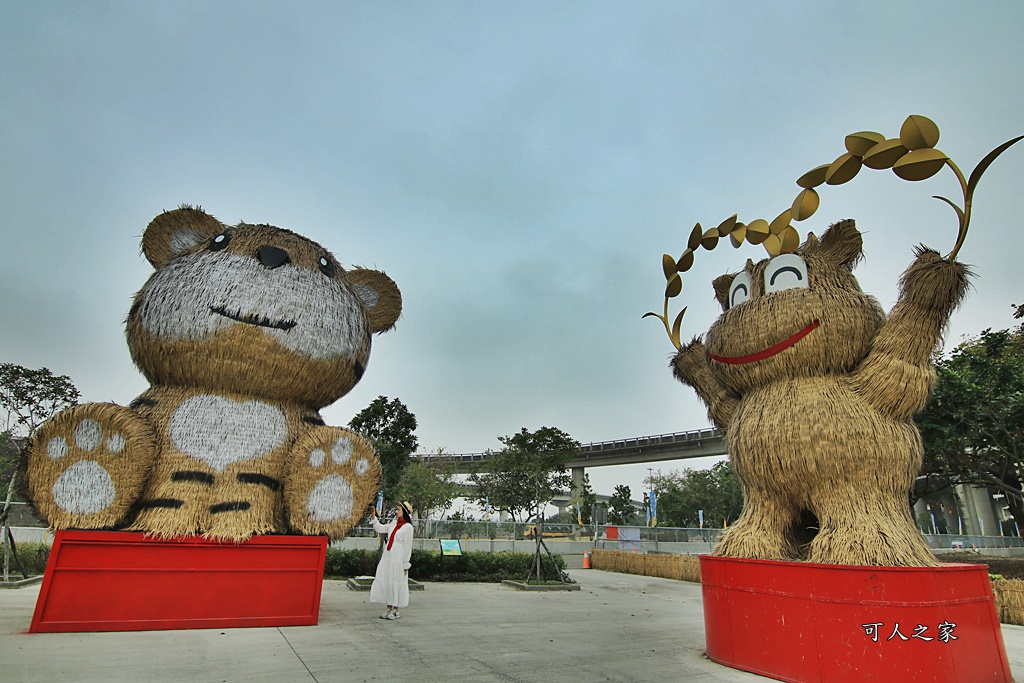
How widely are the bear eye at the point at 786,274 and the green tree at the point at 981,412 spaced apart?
7684 mm

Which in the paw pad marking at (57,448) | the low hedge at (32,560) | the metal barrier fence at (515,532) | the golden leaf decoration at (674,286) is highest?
the golden leaf decoration at (674,286)

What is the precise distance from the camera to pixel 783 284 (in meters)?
5.83

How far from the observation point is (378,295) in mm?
8070

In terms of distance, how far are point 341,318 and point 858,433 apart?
553 centimetres

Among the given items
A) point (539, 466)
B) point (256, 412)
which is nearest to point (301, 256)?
point (256, 412)

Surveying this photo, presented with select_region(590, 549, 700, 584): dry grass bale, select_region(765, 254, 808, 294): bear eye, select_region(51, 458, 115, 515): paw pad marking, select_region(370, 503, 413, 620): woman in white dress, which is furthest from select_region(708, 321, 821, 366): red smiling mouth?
select_region(590, 549, 700, 584): dry grass bale

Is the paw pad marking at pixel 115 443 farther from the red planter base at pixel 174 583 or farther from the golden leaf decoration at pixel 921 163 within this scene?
the golden leaf decoration at pixel 921 163

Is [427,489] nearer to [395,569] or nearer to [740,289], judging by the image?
[395,569]

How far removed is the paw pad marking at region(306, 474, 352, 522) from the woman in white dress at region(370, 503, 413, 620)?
666 millimetres

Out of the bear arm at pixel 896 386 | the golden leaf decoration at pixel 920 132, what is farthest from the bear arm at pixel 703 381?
the golden leaf decoration at pixel 920 132

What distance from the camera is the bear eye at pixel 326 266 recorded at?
281 inches

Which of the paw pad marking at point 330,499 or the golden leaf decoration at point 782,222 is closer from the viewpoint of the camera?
the golden leaf decoration at point 782,222

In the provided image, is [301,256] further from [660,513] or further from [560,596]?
[660,513]

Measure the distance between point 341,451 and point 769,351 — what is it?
467cm
